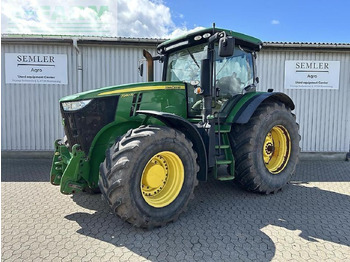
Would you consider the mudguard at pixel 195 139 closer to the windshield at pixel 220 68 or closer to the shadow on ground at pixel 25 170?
the windshield at pixel 220 68

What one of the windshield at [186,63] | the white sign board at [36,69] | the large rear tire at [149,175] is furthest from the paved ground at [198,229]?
the white sign board at [36,69]

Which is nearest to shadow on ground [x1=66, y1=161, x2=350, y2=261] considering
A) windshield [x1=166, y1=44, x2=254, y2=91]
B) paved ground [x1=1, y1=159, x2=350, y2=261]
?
paved ground [x1=1, y1=159, x2=350, y2=261]

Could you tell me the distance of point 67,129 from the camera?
357 centimetres

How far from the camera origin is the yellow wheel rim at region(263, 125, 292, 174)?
4648 millimetres

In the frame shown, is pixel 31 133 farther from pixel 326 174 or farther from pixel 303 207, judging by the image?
pixel 326 174

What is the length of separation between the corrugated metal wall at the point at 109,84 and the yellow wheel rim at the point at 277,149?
10.7 ft

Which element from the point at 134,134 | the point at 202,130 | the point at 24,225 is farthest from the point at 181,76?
the point at 24,225

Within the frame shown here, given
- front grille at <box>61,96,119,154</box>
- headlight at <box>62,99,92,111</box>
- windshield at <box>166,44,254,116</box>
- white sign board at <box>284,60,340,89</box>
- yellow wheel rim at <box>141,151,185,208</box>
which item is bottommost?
yellow wheel rim at <box>141,151,185,208</box>

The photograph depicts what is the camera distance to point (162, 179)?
3330 millimetres

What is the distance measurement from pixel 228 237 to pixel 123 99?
7.17 feet

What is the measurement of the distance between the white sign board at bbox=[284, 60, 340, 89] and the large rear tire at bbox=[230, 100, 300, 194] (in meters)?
3.31

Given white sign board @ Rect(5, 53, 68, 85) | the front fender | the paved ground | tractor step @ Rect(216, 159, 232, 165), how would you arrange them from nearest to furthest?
the paved ground, the front fender, tractor step @ Rect(216, 159, 232, 165), white sign board @ Rect(5, 53, 68, 85)

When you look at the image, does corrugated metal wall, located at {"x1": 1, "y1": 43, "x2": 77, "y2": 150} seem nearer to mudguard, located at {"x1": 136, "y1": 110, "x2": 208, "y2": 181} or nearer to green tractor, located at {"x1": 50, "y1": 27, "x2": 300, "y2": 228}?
green tractor, located at {"x1": 50, "y1": 27, "x2": 300, "y2": 228}

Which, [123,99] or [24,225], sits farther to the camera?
[123,99]
